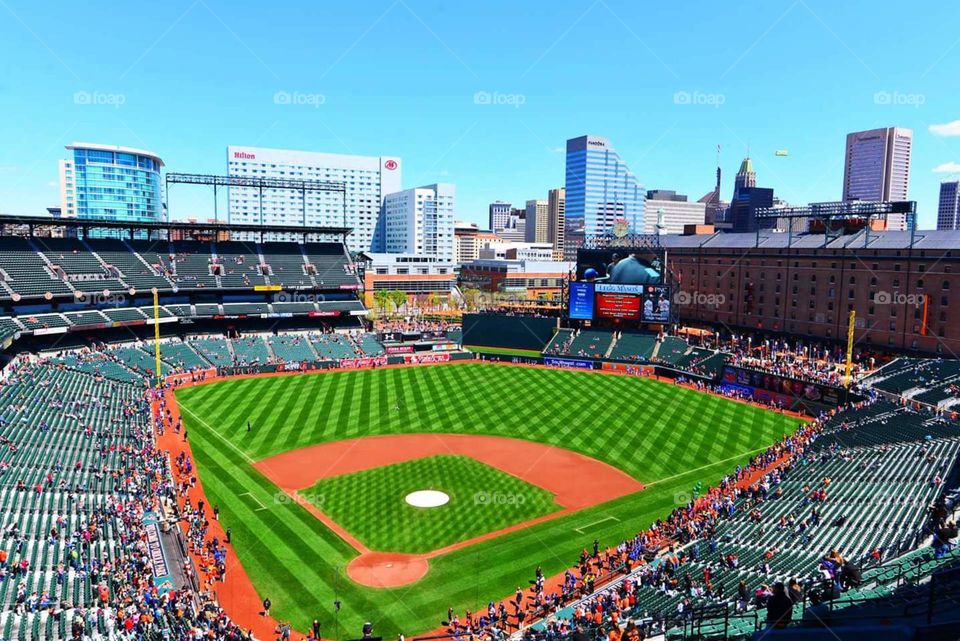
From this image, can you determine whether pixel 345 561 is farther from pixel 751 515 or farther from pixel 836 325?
pixel 836 325

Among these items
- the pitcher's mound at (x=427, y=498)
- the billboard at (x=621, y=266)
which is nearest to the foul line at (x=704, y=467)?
the pitcher's mound at (x=427, y=498)

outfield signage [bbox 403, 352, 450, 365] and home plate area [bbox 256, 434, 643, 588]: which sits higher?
outfield signage [bbox 403, 352, 450, 365]

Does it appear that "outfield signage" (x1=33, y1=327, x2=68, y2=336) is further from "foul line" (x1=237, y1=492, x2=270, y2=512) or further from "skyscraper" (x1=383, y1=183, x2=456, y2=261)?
"skyscraper" (x1=383, y1=183, x2=456, y2=261)

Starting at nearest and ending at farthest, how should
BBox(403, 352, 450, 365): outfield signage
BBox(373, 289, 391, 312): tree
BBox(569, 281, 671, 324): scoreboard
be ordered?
BBox(569, 281, 671, 324): scoreboard → BBox(403, 352, 450, 365): outfield signage → BBox(373, 289, 391, 312): tree

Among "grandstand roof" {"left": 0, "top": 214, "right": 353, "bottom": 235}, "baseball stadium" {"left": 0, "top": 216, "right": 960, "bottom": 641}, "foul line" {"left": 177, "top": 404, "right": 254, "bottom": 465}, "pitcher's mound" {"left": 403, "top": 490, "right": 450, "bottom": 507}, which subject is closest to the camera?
"baseball stadium" {"left": 0, "top": 216, "right": 960, "bottom": 641}

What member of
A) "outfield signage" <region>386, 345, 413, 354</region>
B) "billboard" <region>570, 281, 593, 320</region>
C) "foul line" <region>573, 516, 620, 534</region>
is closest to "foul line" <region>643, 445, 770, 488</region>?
"foul line" <region>573, 516, 620, 534</region>

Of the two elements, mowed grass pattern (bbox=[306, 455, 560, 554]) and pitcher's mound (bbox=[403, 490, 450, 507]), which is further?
pitcher's mound (bbox=[403, 490, 450, 507])

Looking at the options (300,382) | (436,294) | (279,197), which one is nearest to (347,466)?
(300,382)
